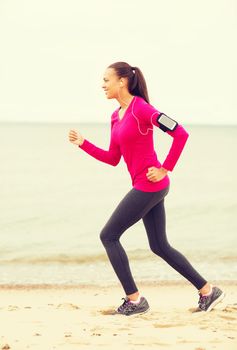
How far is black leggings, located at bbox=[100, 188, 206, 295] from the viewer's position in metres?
5.75

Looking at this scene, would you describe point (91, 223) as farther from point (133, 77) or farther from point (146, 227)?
point (133, 77)

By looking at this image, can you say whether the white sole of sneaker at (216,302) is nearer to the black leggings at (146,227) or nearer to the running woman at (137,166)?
the running woman at (137,166)

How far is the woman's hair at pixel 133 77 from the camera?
5855mm

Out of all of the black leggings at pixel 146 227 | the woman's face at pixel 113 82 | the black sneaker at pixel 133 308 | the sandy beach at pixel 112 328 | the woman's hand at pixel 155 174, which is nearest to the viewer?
the sandy beach at pixel 112 328

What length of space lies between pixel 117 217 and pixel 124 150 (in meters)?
0.51

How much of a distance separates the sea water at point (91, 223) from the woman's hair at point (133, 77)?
531 cm

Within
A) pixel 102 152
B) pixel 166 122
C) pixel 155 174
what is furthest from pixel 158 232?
pixel 166 122

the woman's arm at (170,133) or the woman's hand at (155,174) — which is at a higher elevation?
the woman's arm at (170,133)

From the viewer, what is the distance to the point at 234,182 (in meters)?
42.1

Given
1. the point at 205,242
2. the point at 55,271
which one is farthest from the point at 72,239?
the point at 55,271

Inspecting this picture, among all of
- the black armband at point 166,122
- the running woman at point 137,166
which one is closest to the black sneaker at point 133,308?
the running woman at point 137,166

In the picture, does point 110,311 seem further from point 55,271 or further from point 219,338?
point 55,271

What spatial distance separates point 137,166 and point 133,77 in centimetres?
70

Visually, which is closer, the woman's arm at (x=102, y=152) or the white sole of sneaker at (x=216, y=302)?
the woman's arm at (x=102, y=152)
